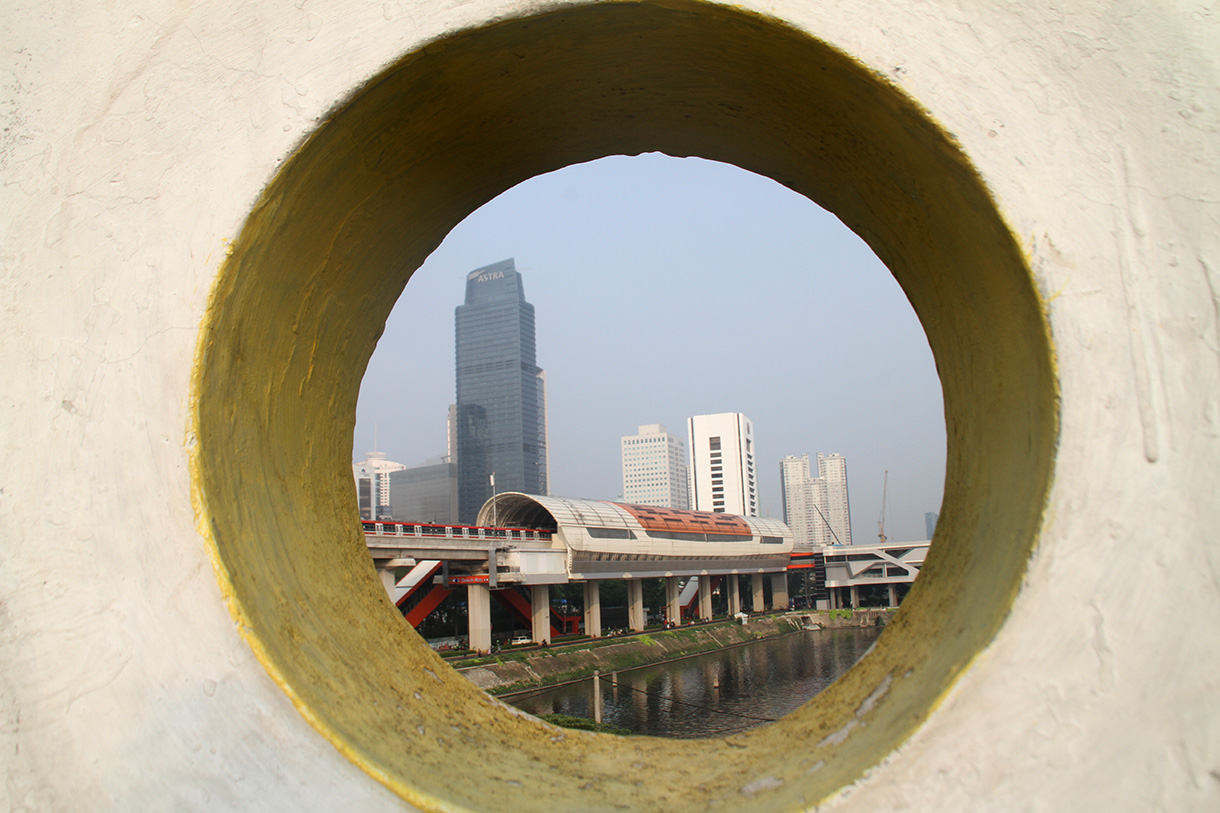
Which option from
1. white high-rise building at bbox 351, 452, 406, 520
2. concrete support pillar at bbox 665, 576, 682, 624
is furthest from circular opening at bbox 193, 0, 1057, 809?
white high-rise building at bbox 351, 452, 406, 520

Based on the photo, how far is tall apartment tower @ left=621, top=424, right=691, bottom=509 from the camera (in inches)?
6619

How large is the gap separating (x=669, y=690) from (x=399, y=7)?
27678 mm

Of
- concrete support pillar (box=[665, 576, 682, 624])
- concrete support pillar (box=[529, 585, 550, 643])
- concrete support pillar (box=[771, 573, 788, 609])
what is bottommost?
Answer: concrete support pillar (box=[771, 573, 788, 609])

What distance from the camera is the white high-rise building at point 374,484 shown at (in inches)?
3366

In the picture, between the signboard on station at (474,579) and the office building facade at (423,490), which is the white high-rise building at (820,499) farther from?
the signboard on station at (474,579)

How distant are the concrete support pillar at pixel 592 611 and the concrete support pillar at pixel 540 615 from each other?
3.73 meters

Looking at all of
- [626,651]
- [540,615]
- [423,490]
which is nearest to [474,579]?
[540,615]

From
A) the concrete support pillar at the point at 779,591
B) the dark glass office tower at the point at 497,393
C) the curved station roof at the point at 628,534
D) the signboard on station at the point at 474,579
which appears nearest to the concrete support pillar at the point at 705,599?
the curved station roof at the point at 628,534

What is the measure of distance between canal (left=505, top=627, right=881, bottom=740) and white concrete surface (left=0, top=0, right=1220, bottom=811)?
48.2 feet

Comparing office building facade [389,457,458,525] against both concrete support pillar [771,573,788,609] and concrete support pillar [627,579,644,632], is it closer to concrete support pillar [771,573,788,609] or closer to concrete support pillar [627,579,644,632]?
concrete support pillar [771,573,788,609]

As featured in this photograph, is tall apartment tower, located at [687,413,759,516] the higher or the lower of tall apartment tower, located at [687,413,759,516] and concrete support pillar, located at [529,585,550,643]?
the higher

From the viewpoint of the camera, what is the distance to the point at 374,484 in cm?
11069

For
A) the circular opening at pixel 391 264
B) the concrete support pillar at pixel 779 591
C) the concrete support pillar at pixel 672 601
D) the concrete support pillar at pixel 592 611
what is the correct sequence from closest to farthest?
1. the circular opening at pixel 391 264
2. the concrete support pillar at pixel 592 611
3. the concrete support pillar at pixel 672 601
4. the concrete support pillar at pixel 779 591

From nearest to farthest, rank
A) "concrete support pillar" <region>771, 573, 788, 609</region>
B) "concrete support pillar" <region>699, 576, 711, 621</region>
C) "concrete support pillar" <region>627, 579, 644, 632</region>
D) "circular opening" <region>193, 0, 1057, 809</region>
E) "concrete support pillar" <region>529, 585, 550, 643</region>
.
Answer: "circular opening" <region>193, 0, 1057, 809</region> < "concrete support pillar" <region>529, 585, 550, 643</region> < "concrete support pillar" <region>627, 579, 644, 632</region> < "concrete support pillar" <region>699, 576, 711, 621</region> < "concrete support pillar" <region>771, 573, 788, 609</region>
